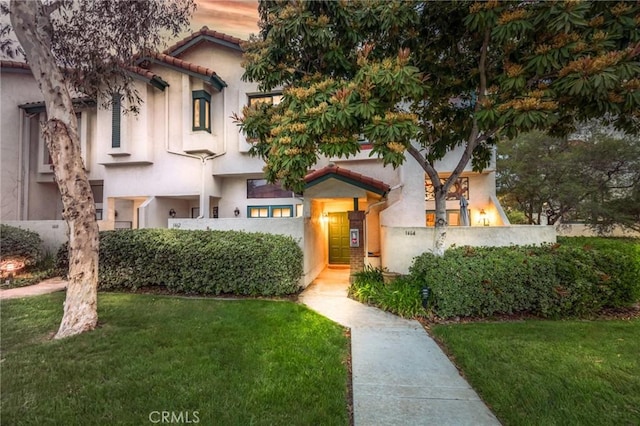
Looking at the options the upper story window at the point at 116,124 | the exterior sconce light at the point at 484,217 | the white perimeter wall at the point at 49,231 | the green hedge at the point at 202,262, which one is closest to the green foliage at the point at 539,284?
the green hedge at the point at 202,262

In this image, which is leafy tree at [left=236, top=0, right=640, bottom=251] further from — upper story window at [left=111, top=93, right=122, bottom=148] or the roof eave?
upper story window at [left=111, top=93, right=122, bottom=148]

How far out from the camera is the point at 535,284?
6570 millimetres

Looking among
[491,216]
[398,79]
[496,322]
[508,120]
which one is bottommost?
[496,322]

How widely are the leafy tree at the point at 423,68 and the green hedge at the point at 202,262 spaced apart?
284 centimetres

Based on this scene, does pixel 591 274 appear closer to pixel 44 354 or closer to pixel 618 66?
pixel 618 66

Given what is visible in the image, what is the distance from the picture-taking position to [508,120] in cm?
549

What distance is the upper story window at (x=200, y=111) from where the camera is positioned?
12750mm

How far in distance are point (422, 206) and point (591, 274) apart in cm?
559

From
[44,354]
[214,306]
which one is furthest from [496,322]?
[44,354]

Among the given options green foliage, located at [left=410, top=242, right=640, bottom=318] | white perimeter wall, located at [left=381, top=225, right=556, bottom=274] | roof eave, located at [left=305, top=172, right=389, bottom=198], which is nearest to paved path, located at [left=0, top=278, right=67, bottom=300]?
roof eave, located at [left=305, top=172, right=389, bottom=198]

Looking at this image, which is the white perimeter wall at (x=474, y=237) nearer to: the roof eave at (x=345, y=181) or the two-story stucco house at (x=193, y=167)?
the two-story stucco house at (x=193, y=167)

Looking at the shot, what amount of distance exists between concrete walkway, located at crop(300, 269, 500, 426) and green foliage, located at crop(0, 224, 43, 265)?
11.6 metres

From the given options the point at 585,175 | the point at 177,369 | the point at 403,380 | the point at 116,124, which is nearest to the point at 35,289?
the point at 116,124

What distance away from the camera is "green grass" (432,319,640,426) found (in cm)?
339
